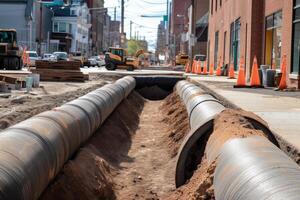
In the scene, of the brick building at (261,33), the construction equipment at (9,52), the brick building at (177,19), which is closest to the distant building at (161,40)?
the brick building at (177,19)

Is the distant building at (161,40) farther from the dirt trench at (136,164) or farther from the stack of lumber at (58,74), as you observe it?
the dirt trench at (136,164)

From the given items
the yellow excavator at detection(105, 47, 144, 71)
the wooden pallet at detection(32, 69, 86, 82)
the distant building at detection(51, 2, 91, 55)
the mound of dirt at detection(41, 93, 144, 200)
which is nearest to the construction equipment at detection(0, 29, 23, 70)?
the wooden pallet at detection(32, 69, 86, 82)

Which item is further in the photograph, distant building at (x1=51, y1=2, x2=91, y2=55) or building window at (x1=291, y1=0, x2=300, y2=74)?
distant building at (x1=51, y1=2, x2=91, y2=55)

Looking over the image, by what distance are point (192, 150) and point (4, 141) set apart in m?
2.51

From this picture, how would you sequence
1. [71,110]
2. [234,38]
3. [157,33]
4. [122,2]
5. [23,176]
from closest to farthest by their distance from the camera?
1. [23,176]
2. [71,110]
3. [234,38]
4. [122,2]
5. [157,33]

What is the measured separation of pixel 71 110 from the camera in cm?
782

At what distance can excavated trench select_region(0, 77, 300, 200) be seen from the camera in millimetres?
5621

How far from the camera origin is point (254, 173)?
381 cm

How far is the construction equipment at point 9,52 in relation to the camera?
35375mm

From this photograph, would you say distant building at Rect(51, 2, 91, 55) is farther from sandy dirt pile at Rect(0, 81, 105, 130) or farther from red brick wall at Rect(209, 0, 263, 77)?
sandy dirt pile at Rect(0, 81, 105, 130)

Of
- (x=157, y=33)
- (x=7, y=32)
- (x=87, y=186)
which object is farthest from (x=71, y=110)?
(x=157, y=33)

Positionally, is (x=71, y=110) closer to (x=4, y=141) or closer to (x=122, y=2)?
(x=4, y=141)

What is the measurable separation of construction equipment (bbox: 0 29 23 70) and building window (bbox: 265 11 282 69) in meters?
18.1

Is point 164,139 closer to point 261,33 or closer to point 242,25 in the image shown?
point 261,33
